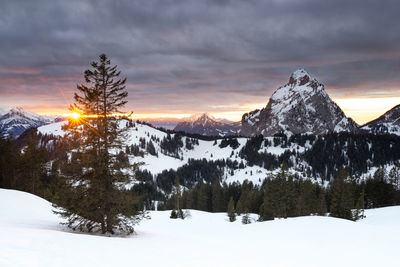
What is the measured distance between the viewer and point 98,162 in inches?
663

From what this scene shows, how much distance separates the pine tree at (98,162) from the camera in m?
16.6

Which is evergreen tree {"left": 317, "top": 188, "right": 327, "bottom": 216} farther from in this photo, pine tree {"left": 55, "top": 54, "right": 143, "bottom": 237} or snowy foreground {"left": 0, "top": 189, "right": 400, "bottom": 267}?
pine tree {"left": 55, "top": 54, "right": 143, "bottom": 237}

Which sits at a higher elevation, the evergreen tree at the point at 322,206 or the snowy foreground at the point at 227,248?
the snowy foreground at the point at 227,248

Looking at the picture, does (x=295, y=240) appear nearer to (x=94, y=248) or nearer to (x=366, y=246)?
(x=366, y=246)

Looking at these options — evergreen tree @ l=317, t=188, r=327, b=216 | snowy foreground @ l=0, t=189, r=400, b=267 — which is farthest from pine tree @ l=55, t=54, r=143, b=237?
evergreen tree @ l=317, t=188, r=327, b=216

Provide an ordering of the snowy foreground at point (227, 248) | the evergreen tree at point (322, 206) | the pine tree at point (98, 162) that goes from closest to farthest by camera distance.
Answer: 1. the snowy foreground at point (227, 248)
2. the pine tree at point (98, 162)
3. the evergreen tree at point (322, 206)

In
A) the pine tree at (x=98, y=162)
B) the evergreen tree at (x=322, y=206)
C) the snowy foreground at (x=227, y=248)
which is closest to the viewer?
the snowy foreground at (x=227, y=248)

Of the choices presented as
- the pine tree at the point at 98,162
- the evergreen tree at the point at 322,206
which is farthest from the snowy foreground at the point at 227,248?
the evergreen tree at the point at 322,206

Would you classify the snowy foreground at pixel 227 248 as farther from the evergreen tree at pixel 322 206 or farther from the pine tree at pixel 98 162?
the evergreen tree at pixel 322 206

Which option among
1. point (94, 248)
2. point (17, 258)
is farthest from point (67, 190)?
point (17, 258)

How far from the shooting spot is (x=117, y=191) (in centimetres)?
1734

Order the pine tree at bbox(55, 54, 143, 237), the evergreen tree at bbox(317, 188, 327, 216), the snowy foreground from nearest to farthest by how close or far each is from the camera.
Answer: the snowy foreground, the pine tree at bbox(55, 54, 143, 237), the evergreen tree at bbox(317, 188, 327, 216)

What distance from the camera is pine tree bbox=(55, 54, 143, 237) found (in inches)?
655

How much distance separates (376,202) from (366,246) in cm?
8666
